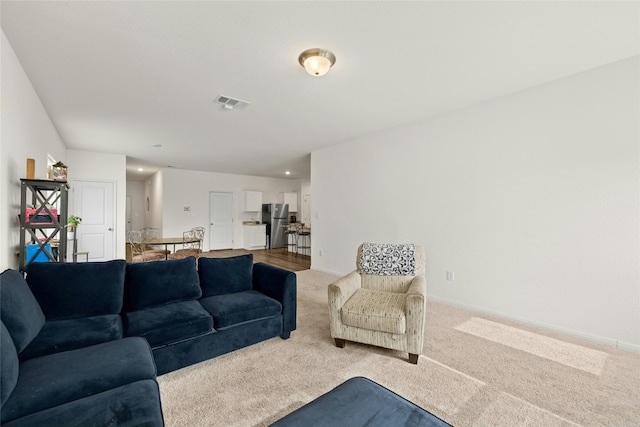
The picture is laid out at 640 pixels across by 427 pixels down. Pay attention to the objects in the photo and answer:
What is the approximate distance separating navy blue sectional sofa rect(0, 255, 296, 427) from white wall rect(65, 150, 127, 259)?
4.75m

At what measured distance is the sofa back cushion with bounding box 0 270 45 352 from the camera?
4.81 ft

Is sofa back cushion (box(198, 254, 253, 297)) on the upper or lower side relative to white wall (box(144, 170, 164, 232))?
lower

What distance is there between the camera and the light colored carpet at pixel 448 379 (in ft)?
5.60

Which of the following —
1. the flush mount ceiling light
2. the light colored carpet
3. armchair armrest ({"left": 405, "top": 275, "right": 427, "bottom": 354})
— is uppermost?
the flush mount ceiling light

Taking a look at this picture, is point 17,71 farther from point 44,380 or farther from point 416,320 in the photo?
point 416,320

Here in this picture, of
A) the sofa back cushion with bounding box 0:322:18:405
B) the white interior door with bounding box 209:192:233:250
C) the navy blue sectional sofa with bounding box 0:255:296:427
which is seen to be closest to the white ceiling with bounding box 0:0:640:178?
the navy blue sectional sofa with bounding box 0:255:296:427

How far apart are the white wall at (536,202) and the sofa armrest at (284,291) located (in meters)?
2.25

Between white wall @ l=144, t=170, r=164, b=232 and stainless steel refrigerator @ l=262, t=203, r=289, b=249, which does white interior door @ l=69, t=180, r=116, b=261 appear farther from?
stainless steel refrigerator @ l=262, t=203, r=289, b=249

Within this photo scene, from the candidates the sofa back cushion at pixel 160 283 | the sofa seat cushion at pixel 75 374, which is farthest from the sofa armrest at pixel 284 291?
the sofa seat cushion at pixel 75 374

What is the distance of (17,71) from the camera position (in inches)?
96.4

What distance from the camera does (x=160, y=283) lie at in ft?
7.92

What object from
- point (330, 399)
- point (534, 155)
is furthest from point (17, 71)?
point (534, 155)

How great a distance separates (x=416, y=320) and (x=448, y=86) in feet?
8.01

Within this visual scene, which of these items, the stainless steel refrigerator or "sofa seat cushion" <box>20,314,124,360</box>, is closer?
"sofa seat cushion" <box>20,314,124,360</box>
